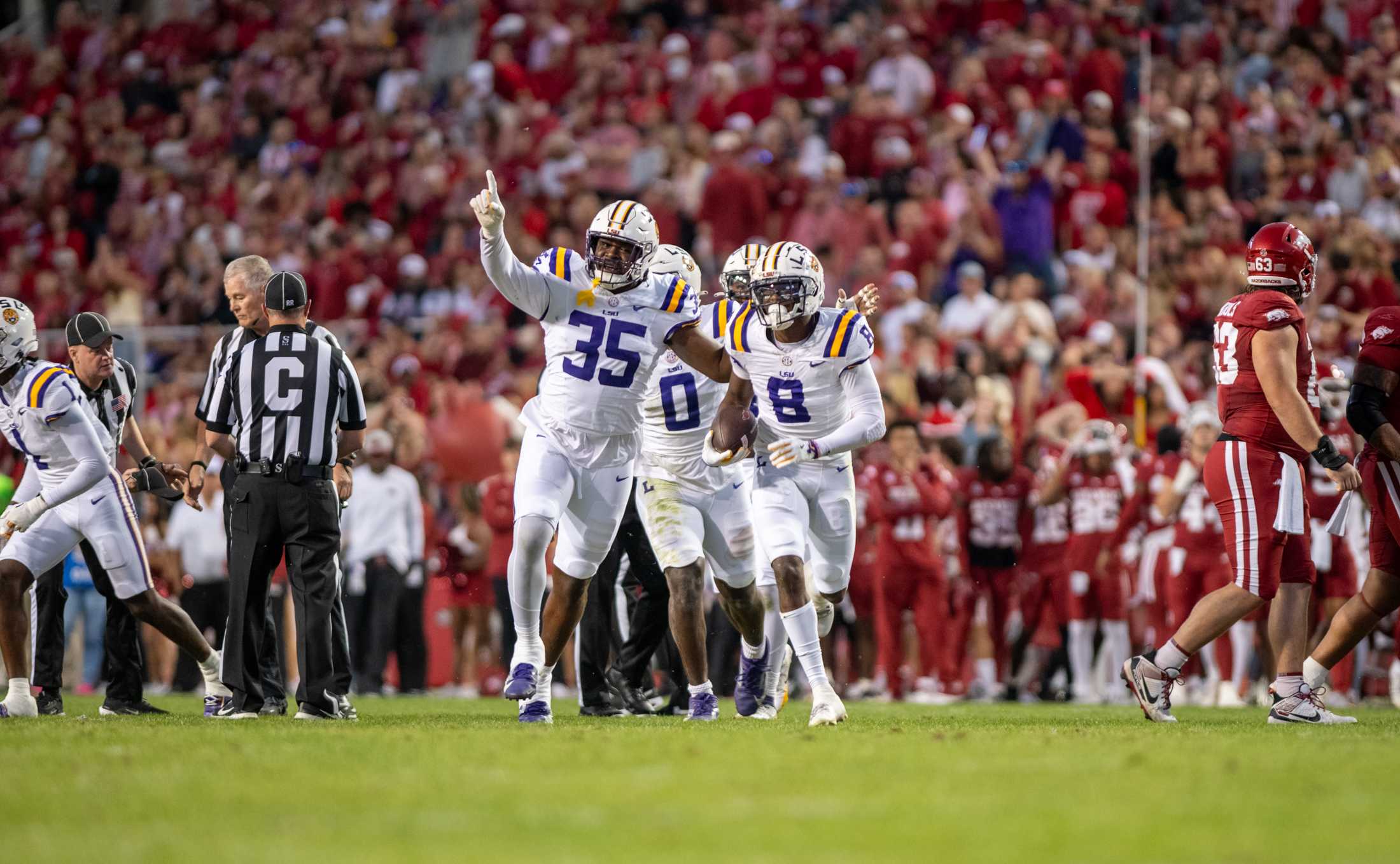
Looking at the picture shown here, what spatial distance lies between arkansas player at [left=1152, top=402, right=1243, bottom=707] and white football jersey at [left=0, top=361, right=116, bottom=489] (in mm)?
7472

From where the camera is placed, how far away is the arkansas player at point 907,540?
14180 mm

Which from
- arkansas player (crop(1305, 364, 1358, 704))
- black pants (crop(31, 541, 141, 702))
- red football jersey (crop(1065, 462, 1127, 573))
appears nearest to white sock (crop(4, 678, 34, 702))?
black pants (crop(31, 541, 141, 702))

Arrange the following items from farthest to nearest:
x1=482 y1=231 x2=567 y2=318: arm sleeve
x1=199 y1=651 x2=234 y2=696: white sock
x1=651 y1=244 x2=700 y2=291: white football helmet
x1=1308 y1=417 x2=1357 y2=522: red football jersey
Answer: x1=1308 y1=417 x2=1357 y2=522: red football jersey
x1=651 y1=244 x2=700 y2=291: white football helmet
x1=199 y1=651 x2=234 y2=696: white sock
x1=482 y1=231 x2=567 y2=318: arm sleeve

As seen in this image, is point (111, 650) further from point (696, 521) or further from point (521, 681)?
point (696, 521)

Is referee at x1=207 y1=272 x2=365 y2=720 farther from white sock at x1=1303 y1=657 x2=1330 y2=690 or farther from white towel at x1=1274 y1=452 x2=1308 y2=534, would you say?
white sock at x1=1303 y1=657 x2=1330 y2=690

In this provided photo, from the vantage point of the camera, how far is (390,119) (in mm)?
21891

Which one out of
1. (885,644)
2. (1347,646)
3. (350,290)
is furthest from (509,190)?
(1347,646)

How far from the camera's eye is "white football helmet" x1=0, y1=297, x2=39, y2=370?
367 inches

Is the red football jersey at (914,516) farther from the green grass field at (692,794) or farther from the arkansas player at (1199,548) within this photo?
the green grass field at (692,794)

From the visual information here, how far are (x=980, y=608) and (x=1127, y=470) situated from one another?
5.04 ft

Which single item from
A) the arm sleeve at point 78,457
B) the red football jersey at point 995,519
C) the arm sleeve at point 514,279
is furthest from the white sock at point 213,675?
the red football jersey at point 995,519

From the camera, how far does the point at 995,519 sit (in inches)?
563

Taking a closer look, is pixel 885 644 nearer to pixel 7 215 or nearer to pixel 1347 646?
pixel 1347 646

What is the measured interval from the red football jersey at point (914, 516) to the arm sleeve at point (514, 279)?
573 centimetres
